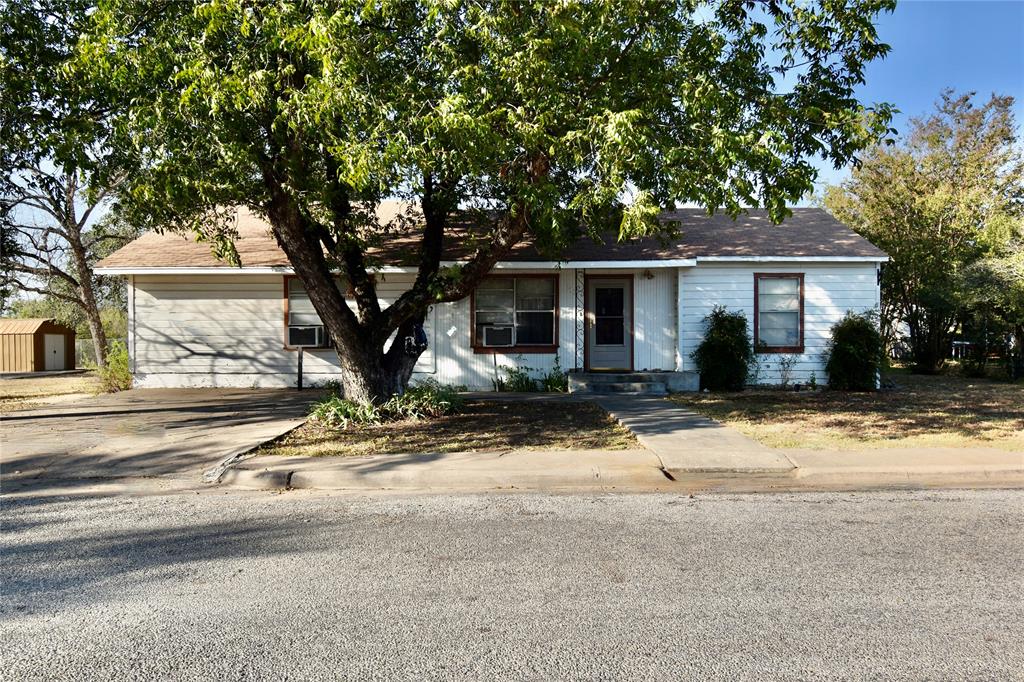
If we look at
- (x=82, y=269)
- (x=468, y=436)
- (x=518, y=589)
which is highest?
(x=82, y=269)

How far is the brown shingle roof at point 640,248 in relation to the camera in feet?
50.2

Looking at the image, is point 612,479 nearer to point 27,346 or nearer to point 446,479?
point 446,479

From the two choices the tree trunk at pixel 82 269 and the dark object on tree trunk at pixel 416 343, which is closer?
the dark object on tree trunk at pixel 416 343

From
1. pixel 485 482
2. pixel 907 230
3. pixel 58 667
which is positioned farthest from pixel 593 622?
pixel 907 230

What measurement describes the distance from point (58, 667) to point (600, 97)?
24.3 ft

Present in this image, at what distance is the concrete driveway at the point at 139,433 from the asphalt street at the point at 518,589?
1777 mm

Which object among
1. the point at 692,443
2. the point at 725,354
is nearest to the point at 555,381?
the point at 725,354

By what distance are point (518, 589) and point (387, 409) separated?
6.66 meters

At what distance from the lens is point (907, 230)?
2102 centimetres

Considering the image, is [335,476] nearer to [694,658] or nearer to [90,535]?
[90,535]

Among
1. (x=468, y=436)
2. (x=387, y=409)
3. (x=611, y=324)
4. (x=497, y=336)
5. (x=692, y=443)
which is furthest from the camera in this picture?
(x=611, y=324)

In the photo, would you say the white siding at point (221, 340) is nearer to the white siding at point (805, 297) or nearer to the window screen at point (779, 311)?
the white siding at point (805, 297)

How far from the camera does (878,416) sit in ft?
36.8

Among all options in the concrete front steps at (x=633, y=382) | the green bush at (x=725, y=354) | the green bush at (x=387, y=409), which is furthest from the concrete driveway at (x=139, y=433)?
the green bush at (x=725, y=354)
